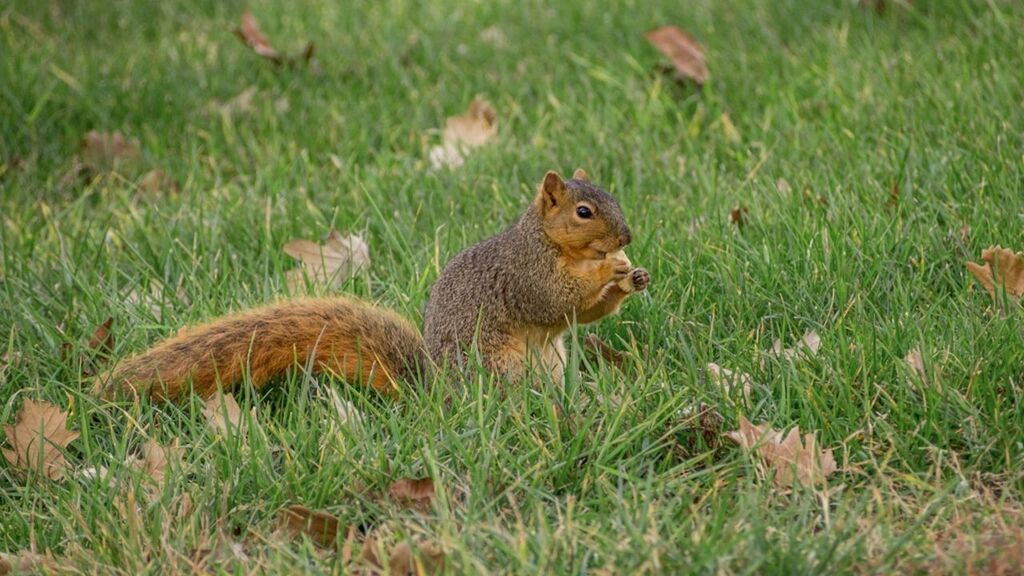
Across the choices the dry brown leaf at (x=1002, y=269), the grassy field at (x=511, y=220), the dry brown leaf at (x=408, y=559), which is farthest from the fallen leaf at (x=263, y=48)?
Result: the dry brown leaf at (x=408, y=559)

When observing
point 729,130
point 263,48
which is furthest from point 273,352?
point 263,48

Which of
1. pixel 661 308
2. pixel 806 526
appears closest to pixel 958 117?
pixel 661 308

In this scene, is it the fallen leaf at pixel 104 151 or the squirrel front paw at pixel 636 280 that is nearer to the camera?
the squirrel front paw at pixel 636 280

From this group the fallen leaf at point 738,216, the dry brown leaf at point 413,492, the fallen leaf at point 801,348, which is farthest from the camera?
the fallen leaf at point 738,216

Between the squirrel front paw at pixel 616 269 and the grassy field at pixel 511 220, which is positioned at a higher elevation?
the squirrel front paw at pixel 616 269

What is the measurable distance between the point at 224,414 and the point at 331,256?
1027 mm

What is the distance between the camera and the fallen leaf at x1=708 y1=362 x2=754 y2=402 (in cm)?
251

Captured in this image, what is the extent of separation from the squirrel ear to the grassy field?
0.32 meters

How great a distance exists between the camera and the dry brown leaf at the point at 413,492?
2312 millimetres

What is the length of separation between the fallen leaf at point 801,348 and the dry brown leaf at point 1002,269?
363 mm

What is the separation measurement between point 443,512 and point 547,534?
19cm

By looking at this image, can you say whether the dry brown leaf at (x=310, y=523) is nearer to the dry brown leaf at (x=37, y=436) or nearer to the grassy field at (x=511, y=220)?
the grassy field at (x=511, y=220)

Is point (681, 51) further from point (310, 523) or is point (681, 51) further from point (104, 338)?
point (310, 523)

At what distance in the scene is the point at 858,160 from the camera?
3592 mm
